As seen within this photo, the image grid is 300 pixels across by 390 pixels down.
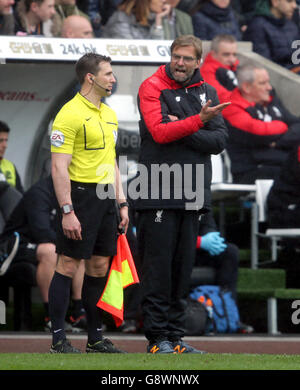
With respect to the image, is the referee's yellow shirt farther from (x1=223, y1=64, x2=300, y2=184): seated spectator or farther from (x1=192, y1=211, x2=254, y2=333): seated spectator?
(x1=223, y1=64, x2=300, y2=184): seated spectator

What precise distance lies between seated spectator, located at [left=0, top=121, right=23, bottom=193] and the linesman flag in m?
3.24

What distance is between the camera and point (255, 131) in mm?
10891

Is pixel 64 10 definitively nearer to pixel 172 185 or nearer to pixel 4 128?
pixel 4 128

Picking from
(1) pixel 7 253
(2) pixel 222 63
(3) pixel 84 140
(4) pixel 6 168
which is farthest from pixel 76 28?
(3) pixel 84 140

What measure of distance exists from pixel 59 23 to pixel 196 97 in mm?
4623

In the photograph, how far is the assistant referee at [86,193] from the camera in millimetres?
6234

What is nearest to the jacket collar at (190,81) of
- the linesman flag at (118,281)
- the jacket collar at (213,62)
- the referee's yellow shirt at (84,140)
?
the referee's yellow shirt at (84,140)

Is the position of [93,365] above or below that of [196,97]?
below

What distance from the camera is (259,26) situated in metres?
13.2

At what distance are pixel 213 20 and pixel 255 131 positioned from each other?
2.48m

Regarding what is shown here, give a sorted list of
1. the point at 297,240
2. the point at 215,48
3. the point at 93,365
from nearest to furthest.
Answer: the point at 93,365
the point at 297,240
the point at 215,48

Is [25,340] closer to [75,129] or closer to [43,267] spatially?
[43,267]
